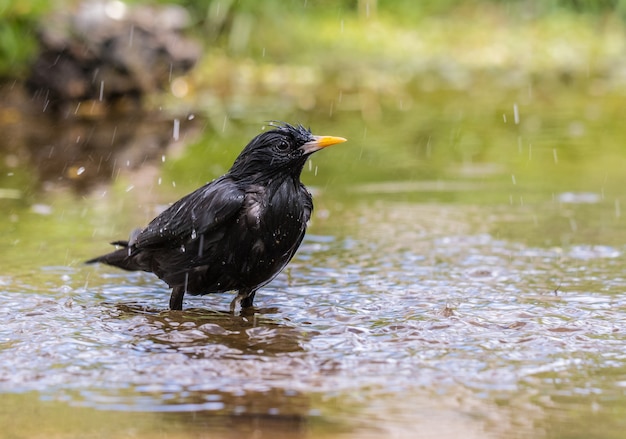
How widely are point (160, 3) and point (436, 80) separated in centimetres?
421

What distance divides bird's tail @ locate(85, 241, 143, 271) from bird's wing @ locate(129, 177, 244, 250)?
0.09 metres

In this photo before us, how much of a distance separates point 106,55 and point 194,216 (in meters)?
7.52

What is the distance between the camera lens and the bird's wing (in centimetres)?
509

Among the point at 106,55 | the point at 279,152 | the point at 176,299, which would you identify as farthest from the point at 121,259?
the point at 106,55

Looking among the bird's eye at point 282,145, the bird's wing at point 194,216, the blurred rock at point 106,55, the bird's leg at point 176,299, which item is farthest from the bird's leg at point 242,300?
the blurred rock at point 106,55

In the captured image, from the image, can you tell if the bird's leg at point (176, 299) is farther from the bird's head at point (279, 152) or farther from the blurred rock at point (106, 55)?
the blurred rock at point (106, 55)

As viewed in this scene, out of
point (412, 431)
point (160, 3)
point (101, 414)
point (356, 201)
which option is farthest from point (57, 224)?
point (160, 3)

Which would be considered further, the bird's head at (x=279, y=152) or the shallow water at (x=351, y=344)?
the bird's head at (x=279, y=152)

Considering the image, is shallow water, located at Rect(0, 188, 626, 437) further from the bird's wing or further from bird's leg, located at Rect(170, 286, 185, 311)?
the bird's wing

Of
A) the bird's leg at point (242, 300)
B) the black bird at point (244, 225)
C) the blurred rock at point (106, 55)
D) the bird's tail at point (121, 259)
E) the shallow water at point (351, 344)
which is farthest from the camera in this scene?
the blurred rock at point (106, 55)

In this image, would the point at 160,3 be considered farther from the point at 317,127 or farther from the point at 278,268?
the point at 278,268

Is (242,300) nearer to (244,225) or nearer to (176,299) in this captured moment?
(176,299)

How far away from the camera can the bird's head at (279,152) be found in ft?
17.2

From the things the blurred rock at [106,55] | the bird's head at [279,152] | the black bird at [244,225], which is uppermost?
the blurred rock at [106,55]
